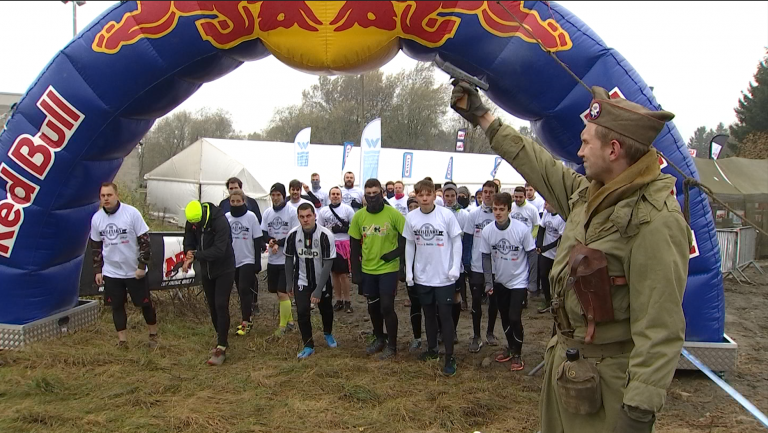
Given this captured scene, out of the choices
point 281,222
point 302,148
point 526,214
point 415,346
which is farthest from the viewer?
point 302,148

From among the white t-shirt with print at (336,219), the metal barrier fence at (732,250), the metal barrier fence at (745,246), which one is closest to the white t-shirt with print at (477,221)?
the white t-shirt with print at (336,219)

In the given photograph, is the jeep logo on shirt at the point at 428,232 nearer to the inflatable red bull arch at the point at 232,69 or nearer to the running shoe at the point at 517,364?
the inflatable red bull arch at the point at 232,69

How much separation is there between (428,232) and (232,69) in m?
2.73

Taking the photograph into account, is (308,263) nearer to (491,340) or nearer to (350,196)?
(491,340)

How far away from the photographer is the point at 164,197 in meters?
21.3

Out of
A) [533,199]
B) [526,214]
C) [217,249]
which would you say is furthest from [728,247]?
[217,249]

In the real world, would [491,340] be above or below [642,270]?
below

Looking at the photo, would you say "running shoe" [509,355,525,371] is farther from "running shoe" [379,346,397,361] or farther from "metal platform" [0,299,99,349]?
"metal platform" [0,299,99,349]

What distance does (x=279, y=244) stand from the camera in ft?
22.7

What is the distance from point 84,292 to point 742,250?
1217cm

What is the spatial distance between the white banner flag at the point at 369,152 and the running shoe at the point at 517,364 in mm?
8208

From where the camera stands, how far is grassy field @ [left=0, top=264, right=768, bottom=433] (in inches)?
161

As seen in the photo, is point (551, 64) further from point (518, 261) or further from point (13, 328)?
point (13, 328)

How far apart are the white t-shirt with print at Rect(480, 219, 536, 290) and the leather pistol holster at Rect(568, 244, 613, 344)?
132 inches
